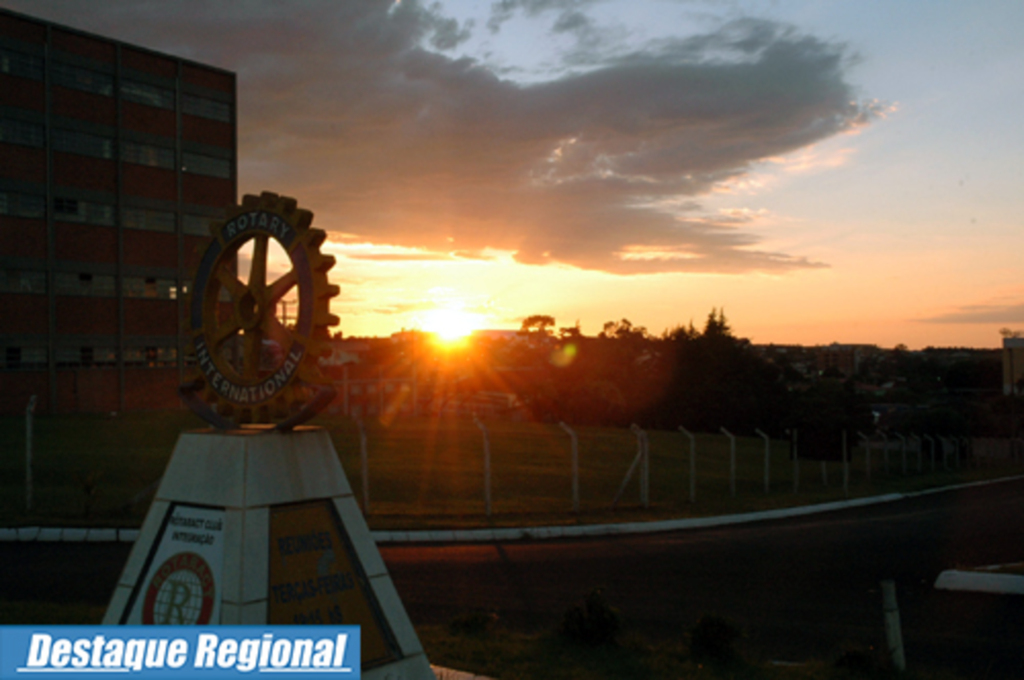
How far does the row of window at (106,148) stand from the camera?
1567 inches

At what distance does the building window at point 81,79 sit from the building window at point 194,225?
24.3ft

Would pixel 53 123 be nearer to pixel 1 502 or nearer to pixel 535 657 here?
pixel 1 502

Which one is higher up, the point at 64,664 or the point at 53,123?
the point at 53,123

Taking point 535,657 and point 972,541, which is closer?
point 535,657

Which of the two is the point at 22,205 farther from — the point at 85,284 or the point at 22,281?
the point at 85,284

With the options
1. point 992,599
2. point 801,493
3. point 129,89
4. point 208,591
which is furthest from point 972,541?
point 129,89

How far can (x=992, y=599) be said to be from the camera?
9.98 m

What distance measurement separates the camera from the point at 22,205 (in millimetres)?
39969

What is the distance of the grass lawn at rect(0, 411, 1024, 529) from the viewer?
15.1m

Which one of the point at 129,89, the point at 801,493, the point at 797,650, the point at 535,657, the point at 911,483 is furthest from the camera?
the point at 129,89

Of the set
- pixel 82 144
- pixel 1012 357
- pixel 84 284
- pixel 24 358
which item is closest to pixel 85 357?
pixel 24 358

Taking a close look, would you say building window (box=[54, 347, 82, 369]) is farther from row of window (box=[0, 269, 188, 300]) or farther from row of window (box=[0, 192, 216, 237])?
row of window (box=[0, 192, 216, 237])

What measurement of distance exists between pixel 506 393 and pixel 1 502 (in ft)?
143

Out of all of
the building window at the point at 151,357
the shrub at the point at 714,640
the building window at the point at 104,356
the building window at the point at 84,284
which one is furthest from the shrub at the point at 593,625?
the building window at the point at 151,357
